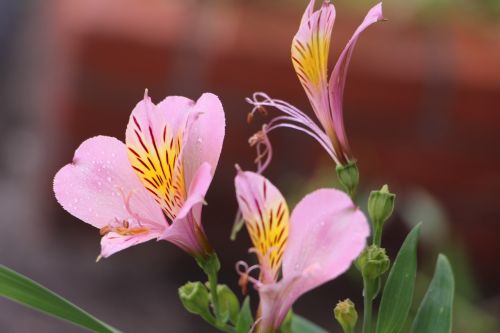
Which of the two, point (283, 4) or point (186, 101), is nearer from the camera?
point (186, 101)

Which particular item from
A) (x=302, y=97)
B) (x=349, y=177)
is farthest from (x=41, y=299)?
(x=302, y=97)

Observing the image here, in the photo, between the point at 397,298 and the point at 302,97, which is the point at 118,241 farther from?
the point at 302,97

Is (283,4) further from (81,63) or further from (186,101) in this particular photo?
(186,101)

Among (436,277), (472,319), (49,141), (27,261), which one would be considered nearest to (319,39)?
(436,277)

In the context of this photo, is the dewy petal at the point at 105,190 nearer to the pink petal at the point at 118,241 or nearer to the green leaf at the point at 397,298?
the pink petal at the point at 118,241

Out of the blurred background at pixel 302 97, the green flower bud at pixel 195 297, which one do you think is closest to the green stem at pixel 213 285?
the green flower bud at pixel 195 297
